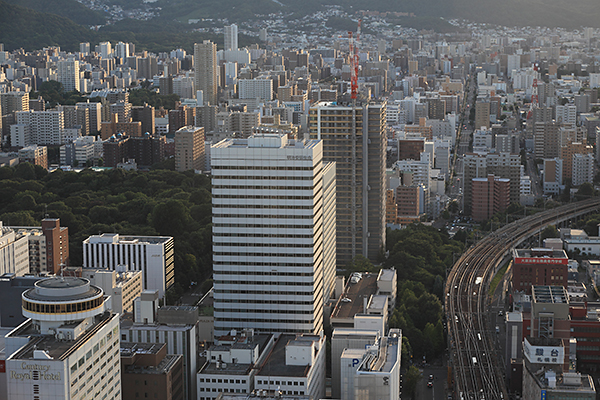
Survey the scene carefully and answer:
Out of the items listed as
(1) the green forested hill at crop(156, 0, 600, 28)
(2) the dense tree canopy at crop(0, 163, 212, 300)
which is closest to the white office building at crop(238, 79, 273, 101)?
(2) the dense tree canopy at crop(0, 163, 212, 300)

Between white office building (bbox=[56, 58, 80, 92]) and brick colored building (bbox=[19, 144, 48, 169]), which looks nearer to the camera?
brick colored building (bbox=[19, 144, 48, 169])

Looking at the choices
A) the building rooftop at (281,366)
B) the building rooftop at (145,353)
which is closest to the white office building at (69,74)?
the building rooftop at (281,366)

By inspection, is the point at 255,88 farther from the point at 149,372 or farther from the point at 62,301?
the point at 62,301

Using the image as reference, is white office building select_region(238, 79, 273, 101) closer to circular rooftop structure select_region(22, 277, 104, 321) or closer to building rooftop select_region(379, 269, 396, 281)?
building rooftop select_region(379, 269, 396, 281)

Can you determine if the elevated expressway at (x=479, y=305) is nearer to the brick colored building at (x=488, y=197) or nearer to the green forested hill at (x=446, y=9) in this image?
the brick colored building at (x=488, y=197)

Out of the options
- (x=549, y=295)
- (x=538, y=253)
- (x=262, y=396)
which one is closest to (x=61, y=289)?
(x=262, y=396)

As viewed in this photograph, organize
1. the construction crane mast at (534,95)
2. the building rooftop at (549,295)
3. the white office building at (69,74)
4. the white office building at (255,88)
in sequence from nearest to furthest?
the building rooftop at (549,295), the construction crane mast at (534,95), the white office building at (255,88), the white office building at (69,74)
